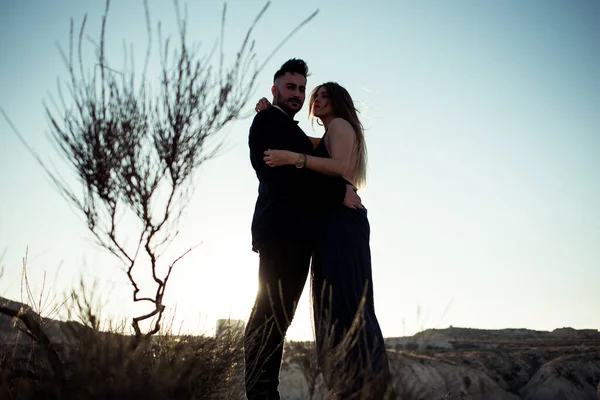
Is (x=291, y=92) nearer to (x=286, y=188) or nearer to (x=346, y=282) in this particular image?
(x=286, y=188)

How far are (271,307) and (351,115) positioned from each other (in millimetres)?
1312

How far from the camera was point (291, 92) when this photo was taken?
338cm

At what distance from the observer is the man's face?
338 centimetres

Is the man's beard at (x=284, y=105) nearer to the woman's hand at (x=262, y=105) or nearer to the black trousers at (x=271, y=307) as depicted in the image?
the woman's hand at (x=262, y=105)

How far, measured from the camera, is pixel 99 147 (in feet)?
9.87

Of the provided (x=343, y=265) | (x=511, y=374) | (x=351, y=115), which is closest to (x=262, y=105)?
(x=351, y=115)

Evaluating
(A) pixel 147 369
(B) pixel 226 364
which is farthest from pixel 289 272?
(A) pixel 147 369

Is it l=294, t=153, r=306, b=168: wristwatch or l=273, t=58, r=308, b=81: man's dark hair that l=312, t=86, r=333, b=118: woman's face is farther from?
l=294, t=153, r=306, b=168: wristwatch

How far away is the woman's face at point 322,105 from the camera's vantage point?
11.6 feet

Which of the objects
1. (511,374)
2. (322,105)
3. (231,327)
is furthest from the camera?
(511,374)

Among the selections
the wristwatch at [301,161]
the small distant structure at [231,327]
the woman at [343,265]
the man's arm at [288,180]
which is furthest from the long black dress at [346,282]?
the small distant structure at [231,327]

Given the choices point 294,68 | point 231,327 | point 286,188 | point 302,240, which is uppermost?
point 294,68

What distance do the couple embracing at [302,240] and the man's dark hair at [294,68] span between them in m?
0.29

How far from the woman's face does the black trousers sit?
924mm
